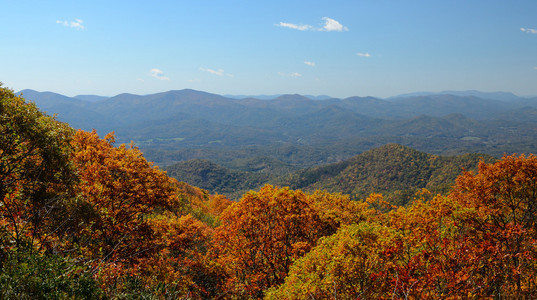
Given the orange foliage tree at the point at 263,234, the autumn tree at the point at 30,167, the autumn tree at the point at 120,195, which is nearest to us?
the autumn tree at the point at 30,167

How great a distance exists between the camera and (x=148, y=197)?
18516 mm

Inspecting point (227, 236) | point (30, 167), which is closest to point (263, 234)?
point (227, 236)

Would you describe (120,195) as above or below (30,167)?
below

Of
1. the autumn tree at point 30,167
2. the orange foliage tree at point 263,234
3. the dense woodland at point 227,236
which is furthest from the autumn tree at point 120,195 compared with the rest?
the orange foliage tree at point 263,234

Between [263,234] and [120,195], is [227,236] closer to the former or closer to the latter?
[263,234]

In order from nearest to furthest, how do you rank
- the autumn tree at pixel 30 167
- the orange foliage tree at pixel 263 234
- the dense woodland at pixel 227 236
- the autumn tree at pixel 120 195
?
the dense woodland at pixel 227 236 < the autumn tree at pixel 30 167 < the autumn tree at pixel 120 195 < the orange foliage tree at pixel 263 234

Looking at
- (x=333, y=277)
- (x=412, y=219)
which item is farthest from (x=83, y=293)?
(x=412, y=219)

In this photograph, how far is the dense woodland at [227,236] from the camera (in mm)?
10672

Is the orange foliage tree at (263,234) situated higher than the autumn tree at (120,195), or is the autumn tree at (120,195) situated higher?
the autumn tree at (120,195)

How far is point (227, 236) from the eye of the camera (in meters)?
22.8

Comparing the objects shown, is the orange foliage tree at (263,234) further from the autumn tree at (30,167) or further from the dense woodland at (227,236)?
the autumn tree at (30,167)

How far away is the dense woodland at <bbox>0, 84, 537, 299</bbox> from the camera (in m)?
10.7

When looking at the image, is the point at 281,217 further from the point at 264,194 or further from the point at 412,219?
the point at 412,219

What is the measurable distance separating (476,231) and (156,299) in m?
19.0
